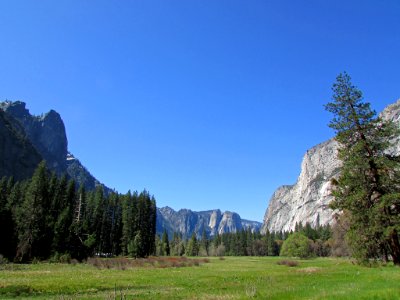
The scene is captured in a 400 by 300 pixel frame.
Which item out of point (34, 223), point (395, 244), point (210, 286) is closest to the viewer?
point (210, 286)

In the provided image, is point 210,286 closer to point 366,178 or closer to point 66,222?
point 366,178

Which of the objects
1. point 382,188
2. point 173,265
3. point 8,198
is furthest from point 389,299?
point 8,198

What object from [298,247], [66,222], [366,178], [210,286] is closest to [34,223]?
[66,222]

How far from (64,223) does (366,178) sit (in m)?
63.4

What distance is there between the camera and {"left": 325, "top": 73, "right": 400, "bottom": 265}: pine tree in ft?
104

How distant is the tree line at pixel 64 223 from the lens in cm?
6781

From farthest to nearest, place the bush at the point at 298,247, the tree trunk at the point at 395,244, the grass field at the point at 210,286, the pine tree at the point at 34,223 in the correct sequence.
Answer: the bush at the point at 298,247, the pine tree at the point at 34,223, the tree trunk at the point at 395,244, the grass field at the point at 210,286

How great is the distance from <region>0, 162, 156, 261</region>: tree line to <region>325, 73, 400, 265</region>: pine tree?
175 feet

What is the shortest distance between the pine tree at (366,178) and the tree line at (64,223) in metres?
53.3

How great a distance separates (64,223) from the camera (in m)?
74.8

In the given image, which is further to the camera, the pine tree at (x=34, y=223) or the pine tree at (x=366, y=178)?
the pine tree at (x=34, y=223)

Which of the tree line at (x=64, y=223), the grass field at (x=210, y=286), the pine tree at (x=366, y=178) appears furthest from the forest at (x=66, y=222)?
the pine tree at (x=366, y=178)

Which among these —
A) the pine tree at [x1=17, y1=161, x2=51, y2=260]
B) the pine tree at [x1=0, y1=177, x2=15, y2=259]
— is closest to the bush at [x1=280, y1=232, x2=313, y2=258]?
the pine tree at [x1=17, y1=161, x2=51, y2=260]

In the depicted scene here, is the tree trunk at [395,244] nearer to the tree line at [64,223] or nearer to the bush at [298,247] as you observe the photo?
the tree line at [64,223]
